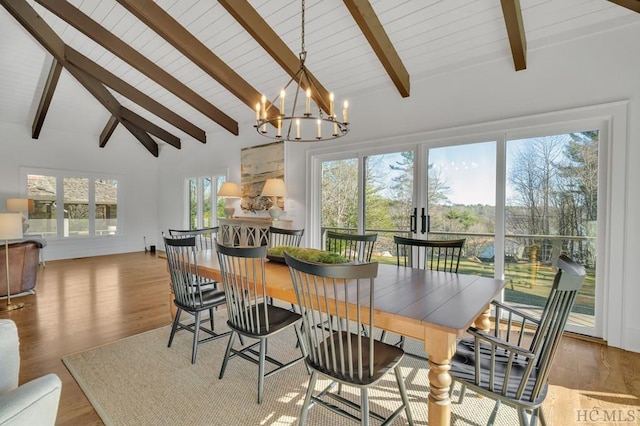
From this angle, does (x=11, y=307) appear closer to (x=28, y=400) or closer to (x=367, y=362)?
(x=28, y=400)

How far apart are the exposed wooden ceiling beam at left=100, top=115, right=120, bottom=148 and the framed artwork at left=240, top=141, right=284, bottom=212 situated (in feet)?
11.0

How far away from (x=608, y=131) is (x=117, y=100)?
26.1 ft

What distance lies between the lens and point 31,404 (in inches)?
37.0

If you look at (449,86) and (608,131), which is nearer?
(608,131)

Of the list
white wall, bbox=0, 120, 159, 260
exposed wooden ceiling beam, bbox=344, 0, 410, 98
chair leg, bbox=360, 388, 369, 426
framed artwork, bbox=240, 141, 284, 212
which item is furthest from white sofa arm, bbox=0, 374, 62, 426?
white wall, bbox=0, 120, 159, 260

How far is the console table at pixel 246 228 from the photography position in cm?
545

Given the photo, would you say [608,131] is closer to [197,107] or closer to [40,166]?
[197,107]

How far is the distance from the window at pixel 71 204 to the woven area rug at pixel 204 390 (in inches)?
242

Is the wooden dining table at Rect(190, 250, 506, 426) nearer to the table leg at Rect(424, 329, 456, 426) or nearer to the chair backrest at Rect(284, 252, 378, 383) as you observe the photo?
the table leg at Rect(424, 329, 456, 426)

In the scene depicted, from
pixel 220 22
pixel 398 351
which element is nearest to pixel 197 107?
pixel 220 22

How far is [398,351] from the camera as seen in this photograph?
177 cm

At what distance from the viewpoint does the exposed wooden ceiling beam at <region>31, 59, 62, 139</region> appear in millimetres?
5434

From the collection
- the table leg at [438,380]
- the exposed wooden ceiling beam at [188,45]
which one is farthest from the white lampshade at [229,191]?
the table leg at [438,380]

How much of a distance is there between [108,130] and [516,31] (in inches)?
320
